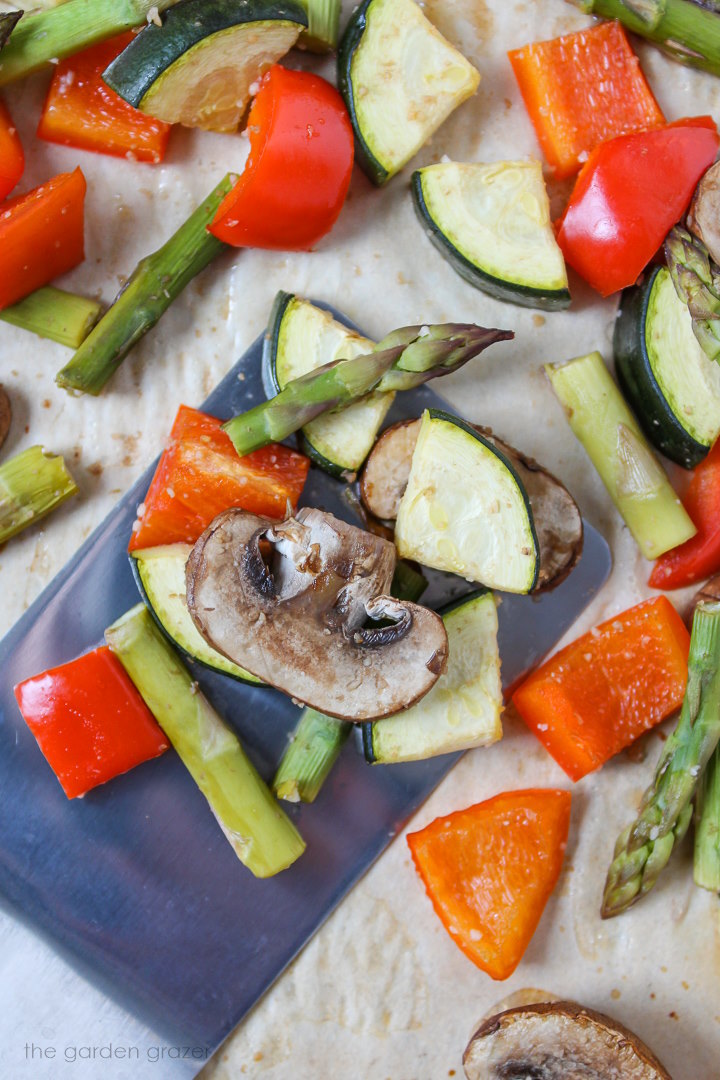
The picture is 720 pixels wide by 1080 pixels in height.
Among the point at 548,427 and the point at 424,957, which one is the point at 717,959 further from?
the point at 548,427

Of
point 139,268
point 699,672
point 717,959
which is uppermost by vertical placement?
point 139,268

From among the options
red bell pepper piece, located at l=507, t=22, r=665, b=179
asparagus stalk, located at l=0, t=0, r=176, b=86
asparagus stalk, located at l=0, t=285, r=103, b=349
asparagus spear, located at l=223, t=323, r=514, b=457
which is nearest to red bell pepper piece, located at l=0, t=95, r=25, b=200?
asparagus stalk, located at l=0, t=0, r=176, b=86

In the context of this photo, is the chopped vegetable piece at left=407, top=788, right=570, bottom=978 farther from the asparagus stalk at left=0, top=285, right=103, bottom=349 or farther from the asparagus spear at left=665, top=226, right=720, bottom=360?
the asparagus stalk at left=0, top=285, right=103, bottom=349

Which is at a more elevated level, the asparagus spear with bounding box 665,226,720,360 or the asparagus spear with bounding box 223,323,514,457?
the asparagus spear with bounding box 665,226,720,360

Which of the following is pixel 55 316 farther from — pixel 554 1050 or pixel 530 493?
pixel 554 1050

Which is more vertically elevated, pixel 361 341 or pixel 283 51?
pixel 283 51

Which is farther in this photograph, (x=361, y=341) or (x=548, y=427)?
(x=548, y=427)

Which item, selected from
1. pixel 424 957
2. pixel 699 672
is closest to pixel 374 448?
pixel 699 672
